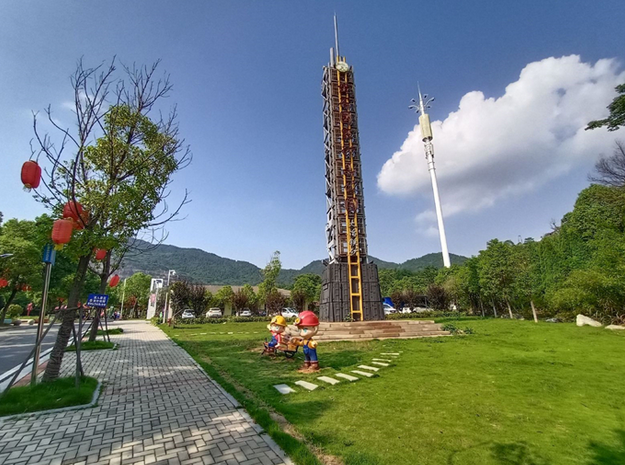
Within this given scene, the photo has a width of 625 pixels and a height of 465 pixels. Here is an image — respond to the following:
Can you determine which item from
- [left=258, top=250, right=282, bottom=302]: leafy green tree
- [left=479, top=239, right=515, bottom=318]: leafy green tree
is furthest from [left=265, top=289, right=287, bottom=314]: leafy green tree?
[left=479, top=239, right=515, bottom=318]: leafy green tree

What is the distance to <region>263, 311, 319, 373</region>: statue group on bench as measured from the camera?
7684 millimetres

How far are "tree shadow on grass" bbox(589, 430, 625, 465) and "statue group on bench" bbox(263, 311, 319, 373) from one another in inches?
207

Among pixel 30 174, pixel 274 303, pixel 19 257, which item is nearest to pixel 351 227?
pixel 30 174

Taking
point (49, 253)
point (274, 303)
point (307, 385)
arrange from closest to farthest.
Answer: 1. point (307, 385)
2. point (49, 253)
3. point (274, 303)

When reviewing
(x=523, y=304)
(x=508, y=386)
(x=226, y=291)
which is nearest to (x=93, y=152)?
(x=508, y=386)

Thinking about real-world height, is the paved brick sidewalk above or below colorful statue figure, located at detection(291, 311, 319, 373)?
below

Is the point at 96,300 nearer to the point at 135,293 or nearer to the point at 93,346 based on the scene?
the point at 93,346

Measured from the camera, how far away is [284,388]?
6004mm

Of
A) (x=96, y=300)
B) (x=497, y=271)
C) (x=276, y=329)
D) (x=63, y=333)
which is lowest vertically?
(x=276, y=329)

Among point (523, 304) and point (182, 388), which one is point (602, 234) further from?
point (182, 388)

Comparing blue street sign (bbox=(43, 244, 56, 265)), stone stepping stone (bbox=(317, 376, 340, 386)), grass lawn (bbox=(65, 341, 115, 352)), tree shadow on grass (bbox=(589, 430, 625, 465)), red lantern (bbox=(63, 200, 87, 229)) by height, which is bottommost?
stone stepping stone (bbox=(317, 376, 340, 386))

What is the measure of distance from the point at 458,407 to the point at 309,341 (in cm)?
389

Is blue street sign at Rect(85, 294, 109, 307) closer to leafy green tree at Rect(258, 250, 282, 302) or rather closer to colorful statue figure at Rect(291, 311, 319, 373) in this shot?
colorful statue figure at Rect(291, 311, 319, 373)

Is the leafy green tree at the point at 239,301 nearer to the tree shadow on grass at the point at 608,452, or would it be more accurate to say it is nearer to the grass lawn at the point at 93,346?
the grass lawn at the point at 93,346
